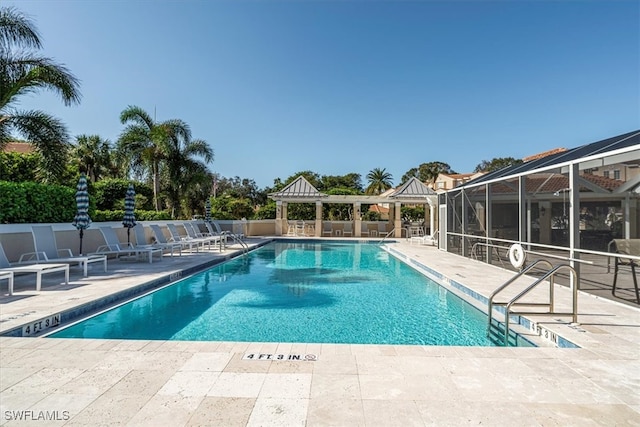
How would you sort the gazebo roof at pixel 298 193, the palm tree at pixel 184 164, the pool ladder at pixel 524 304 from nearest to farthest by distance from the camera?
the pool ladder at pixel 524 304 → the palm tree at pixel 184 164 → the gazebo roof at pixel 298 193

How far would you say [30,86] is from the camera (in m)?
10.0

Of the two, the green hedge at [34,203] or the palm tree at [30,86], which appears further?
the palm tree at [30,86]

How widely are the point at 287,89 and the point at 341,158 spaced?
3417 cm

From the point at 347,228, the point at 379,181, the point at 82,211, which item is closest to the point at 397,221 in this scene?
the point at 347,228

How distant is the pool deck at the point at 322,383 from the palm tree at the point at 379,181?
44.2 meters

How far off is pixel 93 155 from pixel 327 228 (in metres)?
19.6

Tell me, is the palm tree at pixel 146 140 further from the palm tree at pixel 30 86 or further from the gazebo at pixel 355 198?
the palm tree at pixel 30 86

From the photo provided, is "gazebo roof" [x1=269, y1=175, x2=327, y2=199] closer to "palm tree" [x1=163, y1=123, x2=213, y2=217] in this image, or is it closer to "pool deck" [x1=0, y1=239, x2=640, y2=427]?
"palm tree" [x1=163, y1=123, x2=213, y2=217]

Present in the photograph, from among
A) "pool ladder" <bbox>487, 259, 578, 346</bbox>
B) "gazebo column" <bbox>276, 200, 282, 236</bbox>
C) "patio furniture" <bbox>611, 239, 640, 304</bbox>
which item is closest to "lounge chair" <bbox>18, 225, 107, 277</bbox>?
"pool ladder" <bbox>487, 259, 578, 346</bbox>

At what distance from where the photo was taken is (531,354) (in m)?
3.75

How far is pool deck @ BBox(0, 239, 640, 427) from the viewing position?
8.13 feet

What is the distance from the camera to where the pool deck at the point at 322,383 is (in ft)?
8.13

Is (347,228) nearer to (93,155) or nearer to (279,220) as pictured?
(279,220)

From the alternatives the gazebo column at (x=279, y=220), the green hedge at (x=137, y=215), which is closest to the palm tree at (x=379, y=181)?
the gazebo column at (x=279, y=220)
